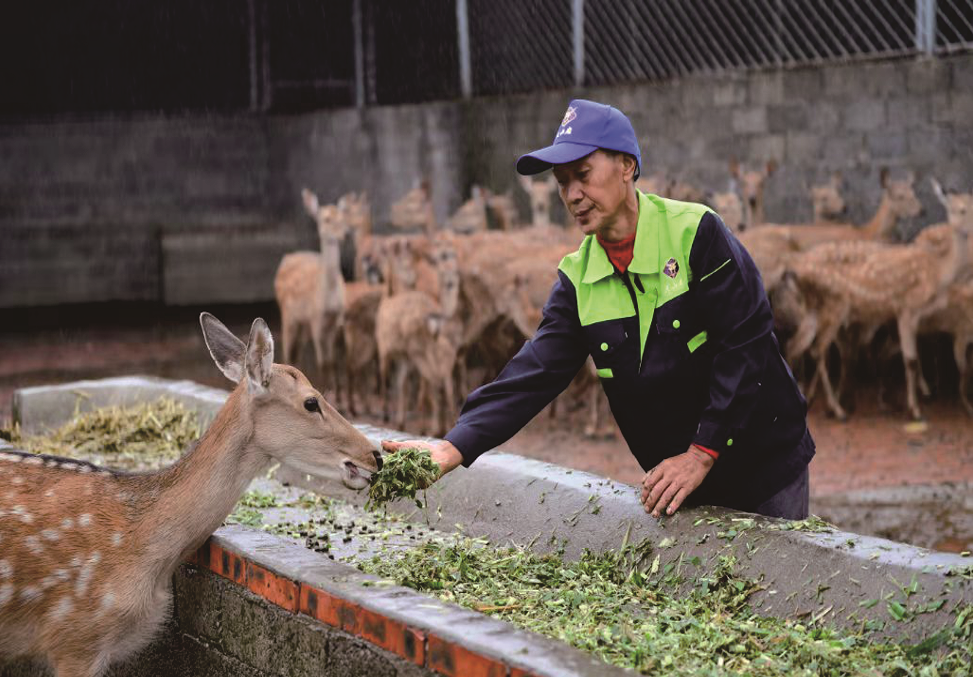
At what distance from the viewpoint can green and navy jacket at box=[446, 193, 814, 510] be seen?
13.8 ft

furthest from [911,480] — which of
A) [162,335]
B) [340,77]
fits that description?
[340,77]

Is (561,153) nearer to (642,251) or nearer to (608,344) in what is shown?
(642,251)

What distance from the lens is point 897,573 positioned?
404 cm

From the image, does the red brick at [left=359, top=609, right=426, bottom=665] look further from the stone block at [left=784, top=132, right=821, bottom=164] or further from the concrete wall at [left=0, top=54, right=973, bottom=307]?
the stone block at [left=784, top=132, right=821, bottom=164]

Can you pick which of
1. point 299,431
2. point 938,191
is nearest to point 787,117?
point 938,191

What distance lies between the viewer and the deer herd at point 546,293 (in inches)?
459

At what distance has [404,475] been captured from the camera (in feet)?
14.6

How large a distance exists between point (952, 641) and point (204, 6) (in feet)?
56.8

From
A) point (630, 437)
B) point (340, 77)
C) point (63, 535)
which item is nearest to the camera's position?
point (63, 535)

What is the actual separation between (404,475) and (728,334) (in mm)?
1121

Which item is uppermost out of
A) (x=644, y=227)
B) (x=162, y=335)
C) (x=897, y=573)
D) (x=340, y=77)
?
(x=340, y=77)

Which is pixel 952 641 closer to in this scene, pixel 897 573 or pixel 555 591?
pixel 897 573

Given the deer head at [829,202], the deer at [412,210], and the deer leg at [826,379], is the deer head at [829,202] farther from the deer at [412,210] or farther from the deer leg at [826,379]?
the deer at [412,210]

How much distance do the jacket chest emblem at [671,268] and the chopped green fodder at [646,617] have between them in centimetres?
91
